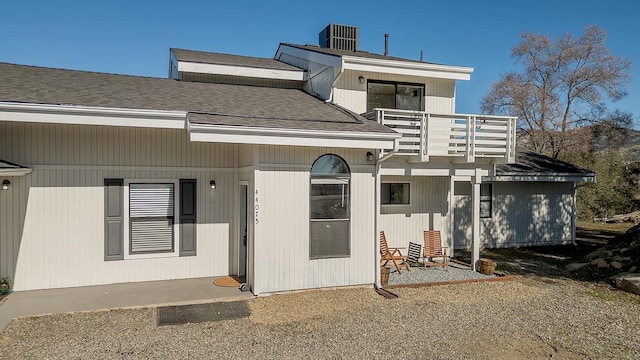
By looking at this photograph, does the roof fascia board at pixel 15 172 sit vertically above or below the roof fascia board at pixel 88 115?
below

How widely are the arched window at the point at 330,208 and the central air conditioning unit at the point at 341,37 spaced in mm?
7177

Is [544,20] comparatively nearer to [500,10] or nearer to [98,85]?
[500,10]

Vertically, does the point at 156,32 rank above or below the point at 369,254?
above

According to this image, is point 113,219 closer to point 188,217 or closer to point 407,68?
point 188,217

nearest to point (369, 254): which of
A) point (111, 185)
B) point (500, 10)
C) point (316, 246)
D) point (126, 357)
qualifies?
point (316, 246)

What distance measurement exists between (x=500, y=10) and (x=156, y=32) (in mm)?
17768

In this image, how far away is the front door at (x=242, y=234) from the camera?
29.0 feet

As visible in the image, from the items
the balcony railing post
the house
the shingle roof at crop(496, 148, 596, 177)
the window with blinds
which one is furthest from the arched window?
the shingle roof at crop(496, 148, 596, 177)

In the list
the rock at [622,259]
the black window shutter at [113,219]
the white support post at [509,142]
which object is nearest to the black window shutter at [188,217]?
the black window shutter at [113,219]

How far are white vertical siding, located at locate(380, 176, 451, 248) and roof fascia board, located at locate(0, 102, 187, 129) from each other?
6.07 meters

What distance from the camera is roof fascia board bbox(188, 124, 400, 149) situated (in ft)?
22.7

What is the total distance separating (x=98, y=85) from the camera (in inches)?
347

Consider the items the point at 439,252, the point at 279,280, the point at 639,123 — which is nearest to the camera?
the point at 279,280

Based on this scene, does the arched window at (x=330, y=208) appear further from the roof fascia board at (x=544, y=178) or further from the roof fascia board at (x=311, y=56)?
the roof fascia board at (x=544, y=178)
